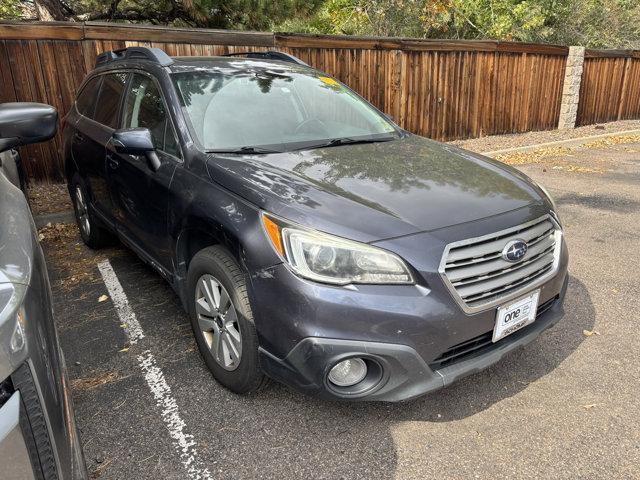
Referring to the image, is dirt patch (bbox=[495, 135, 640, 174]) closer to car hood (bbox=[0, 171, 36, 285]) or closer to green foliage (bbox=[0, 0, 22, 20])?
car hood (bbox=[0, 171, 36, 285])

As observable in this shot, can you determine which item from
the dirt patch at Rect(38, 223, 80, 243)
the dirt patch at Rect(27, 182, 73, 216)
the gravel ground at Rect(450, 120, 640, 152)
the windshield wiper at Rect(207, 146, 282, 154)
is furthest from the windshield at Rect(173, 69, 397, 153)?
the gravel ground at Rect(450, 120, 640, 152)

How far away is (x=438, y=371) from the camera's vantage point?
2.19m

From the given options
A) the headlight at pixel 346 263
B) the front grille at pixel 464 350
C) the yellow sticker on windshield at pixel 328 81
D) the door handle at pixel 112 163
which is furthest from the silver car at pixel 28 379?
the yellow sticker on windshield at pixel 328 81

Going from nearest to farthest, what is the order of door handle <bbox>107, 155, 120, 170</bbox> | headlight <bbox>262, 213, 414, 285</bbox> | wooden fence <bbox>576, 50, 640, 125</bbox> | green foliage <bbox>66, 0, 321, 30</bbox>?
headlight <bbox>262, 213, 414, 285</bbox> < door handle <bbox>107, 155, 120, 170</bbox> < green foliage <bbox>66, 0, 321, 30</bbox> < wooden fence <bbox>576, 50, 640, 125</bbox>

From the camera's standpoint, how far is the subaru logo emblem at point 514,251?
7.57ft

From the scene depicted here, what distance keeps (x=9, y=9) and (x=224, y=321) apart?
529 inches

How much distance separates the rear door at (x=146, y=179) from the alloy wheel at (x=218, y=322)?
529 millimetres

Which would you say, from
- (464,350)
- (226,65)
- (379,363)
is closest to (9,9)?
(226,65)

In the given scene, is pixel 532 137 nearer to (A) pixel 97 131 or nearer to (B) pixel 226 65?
(B) pixel 226 65

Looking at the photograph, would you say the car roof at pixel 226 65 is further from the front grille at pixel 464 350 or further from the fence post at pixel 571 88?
the fence post at pixel 571 88

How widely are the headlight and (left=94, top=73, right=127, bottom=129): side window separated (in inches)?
96.5

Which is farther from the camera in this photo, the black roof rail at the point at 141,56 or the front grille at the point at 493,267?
the black roof rail at the point at 141,56

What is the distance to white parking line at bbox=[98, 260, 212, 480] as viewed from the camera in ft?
7.37

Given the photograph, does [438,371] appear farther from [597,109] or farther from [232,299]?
[597,109]
